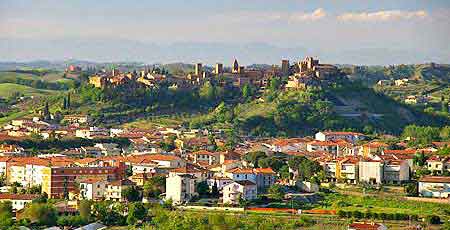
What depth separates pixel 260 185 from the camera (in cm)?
2825

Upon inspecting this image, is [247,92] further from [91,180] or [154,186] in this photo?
[154,186]

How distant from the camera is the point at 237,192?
2597 cm

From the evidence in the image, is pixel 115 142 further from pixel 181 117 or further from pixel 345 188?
pixel 345 188

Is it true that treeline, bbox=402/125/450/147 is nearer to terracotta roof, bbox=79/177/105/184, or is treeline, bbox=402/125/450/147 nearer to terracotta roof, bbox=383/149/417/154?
terracotta roof, bbox=383/149/417/154

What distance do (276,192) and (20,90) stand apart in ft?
134

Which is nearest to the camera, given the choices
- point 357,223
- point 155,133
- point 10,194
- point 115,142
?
point 357,223

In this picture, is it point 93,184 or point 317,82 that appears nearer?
point 93,184

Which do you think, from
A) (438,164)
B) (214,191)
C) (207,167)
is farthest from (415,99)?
(214,191)

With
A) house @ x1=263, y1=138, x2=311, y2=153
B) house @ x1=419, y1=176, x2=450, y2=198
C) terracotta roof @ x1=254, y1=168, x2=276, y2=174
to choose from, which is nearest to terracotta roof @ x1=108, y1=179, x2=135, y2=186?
terracotta roof @ x1=254, y1=168, x2=276, y2=174

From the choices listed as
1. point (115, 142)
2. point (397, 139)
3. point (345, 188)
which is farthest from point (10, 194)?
point (397, 139)

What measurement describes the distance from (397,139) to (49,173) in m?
16.9

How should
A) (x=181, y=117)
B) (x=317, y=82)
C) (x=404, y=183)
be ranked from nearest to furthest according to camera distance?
(x=404, y=183) < (x=181, y=117) < (x=317, y=82)

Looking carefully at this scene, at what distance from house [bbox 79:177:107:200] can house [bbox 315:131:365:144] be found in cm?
1536

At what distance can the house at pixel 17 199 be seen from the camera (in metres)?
26.1
